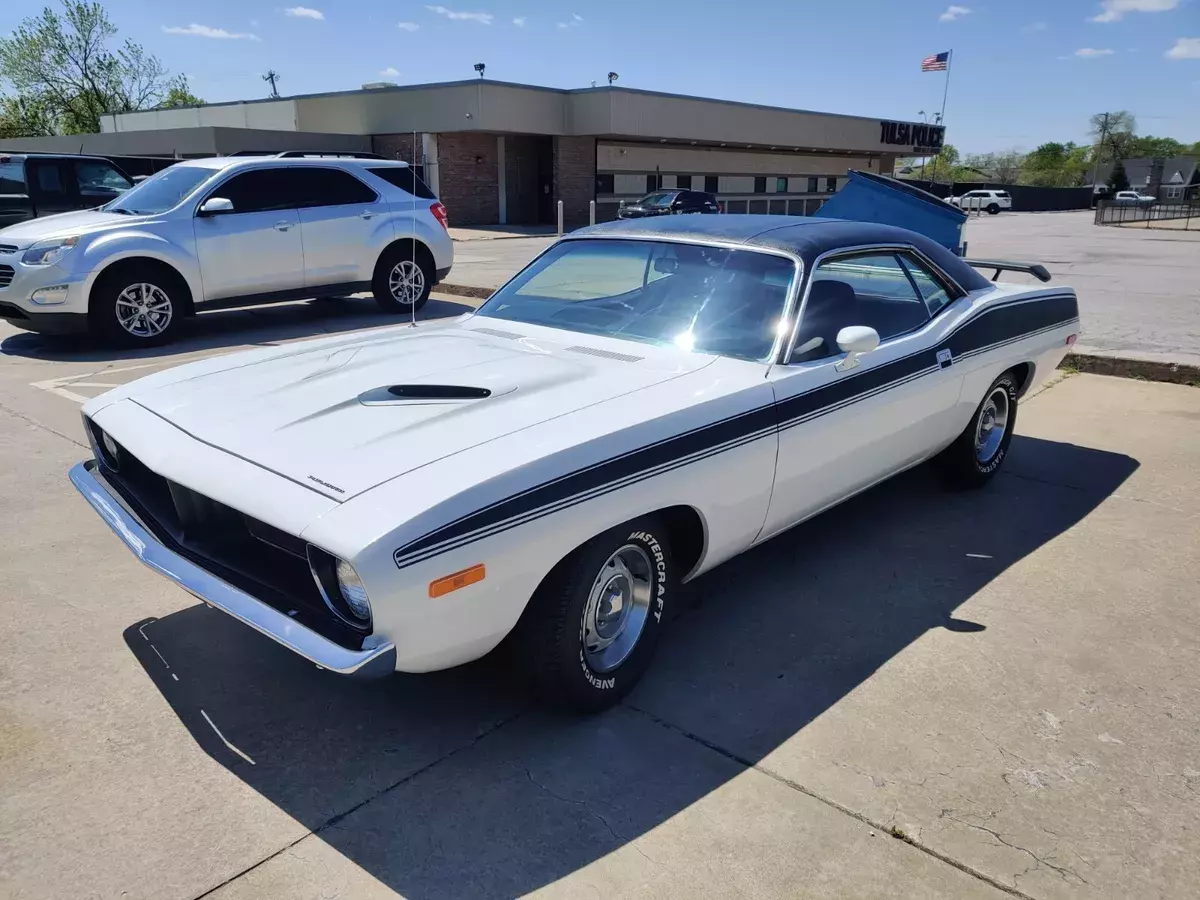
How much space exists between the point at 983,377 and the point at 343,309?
8.58m

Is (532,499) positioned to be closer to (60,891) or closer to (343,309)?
(60,891)

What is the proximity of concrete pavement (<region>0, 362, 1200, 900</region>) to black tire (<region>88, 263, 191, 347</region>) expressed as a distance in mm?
4764

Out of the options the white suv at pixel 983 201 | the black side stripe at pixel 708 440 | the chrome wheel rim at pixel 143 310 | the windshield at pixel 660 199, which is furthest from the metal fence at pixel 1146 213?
the chrome wheel rim at pixel 143 310

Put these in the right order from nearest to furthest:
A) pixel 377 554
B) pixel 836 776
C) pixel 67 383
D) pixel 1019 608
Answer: pixel 377 554 → pixel 836 776 → pixel 1019 608 → pixel 67 383

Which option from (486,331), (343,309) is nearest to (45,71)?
(343,309)

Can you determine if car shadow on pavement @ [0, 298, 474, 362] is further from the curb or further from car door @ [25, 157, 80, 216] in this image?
the curb

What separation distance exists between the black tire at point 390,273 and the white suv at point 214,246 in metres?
0.02

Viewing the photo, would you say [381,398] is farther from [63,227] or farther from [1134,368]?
[1134,368]

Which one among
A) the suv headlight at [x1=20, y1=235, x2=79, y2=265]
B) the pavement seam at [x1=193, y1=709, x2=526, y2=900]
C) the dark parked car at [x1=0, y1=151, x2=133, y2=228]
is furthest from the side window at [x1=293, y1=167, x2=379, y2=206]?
the pavement seam at [x1=193, y1=709, x2=526, y2=900]

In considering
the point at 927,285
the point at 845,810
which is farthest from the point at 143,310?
the point at 845,810

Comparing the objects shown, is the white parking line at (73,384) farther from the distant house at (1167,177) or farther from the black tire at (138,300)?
the distant house at (1167,177)

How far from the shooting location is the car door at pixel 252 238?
8.88 meters

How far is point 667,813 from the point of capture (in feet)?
8.34

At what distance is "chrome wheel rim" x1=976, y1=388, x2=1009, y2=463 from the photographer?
201 inches
